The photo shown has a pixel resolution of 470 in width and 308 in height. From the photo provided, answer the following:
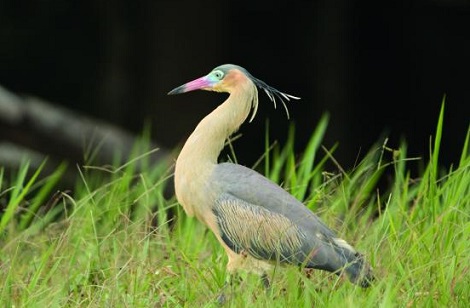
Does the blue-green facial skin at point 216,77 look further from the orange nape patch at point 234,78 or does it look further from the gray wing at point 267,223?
the gray wing at point 267,223

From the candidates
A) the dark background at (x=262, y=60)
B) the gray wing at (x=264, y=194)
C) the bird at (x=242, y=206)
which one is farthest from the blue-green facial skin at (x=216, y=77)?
the dark background at (x=262, y=60)

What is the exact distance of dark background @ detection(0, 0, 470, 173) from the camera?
749 centimetres

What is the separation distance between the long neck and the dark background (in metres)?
3.59

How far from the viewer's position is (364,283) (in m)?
3.48

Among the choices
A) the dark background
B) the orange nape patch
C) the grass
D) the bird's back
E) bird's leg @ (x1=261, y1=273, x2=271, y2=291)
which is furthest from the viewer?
the dark background

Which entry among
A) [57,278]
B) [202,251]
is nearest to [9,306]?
[57,278]

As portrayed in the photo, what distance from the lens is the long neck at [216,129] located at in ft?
12.3

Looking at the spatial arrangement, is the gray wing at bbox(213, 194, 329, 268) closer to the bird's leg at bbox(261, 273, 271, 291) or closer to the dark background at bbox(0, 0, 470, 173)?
the bird's leg at bbox(261, 273, 271, 291)

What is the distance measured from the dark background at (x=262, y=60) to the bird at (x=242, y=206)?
3.60 metres

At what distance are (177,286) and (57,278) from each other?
15.3 inches

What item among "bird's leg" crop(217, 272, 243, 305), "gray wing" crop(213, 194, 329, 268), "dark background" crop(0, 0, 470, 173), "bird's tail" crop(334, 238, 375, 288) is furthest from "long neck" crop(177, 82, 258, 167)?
"dark background" crop(0, 0, 470, 173)

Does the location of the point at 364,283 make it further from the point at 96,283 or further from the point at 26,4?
the point at 26,4

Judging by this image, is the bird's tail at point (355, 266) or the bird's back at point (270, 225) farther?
the bird's back at point (270, 225)

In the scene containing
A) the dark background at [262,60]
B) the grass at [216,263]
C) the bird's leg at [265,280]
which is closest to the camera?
the grass at [216,263]
